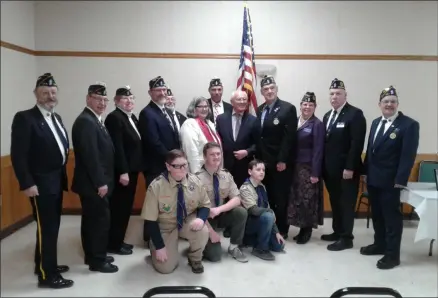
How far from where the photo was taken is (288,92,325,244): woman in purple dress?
292cm

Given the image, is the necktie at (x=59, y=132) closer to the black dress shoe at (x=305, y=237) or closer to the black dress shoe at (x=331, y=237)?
the black dress shoe at (x=305, y=237)

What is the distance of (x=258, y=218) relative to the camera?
2691 mm

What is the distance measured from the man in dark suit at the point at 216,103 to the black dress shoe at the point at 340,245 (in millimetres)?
1326

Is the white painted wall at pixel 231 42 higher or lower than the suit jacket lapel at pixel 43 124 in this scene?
higher

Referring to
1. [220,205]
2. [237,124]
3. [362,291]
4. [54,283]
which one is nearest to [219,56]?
[237,124]

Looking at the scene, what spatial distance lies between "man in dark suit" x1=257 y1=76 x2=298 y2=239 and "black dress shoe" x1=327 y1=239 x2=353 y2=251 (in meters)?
0.41

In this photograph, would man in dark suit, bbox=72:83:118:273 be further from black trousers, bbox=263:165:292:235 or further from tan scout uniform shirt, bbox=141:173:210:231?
black trousers, bbox=263:165:292:235

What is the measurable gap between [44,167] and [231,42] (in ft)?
8.00

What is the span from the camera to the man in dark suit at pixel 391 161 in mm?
2432

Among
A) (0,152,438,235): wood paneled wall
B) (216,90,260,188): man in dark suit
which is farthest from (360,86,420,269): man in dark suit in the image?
(216,90,260,188): man in dark suit

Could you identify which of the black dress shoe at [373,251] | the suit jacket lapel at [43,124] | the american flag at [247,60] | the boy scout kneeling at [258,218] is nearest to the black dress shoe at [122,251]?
the boy scout kneeling at [258,218]

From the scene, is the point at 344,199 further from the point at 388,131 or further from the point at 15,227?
the point at 15,227

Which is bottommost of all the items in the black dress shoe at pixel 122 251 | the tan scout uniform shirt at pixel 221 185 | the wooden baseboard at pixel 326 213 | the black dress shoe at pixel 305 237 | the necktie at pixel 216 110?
the black dress shoe at pixel 122 251

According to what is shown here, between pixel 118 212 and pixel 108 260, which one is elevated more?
pixel 118 212
